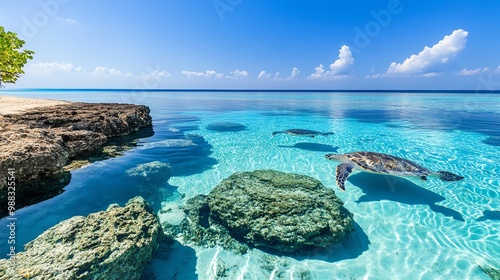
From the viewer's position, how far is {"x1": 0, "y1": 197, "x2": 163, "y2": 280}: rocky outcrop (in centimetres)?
317

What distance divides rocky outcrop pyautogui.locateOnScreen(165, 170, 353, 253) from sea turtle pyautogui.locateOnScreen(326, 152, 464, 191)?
1685 millimetres

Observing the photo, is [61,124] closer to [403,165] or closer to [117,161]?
[117,161]

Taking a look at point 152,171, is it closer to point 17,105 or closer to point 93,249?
point 93,249

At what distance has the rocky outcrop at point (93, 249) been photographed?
10.4ft

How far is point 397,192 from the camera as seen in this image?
7613mm

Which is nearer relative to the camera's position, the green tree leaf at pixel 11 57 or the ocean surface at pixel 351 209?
the ocean surface at pixel 351 209

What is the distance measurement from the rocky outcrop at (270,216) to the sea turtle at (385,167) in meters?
1.68

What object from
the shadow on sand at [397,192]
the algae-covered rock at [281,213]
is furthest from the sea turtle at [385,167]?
the algae-covered rock at [281,213]

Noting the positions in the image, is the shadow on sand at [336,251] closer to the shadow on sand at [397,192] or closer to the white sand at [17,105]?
the shadow on sand at [397,192]

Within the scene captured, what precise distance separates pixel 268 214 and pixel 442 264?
3.78 metres

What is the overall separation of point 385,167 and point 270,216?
4815 millimetres

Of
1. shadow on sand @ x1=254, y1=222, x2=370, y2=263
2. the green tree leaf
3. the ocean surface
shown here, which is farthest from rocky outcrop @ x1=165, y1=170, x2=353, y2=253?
the green tree leaf

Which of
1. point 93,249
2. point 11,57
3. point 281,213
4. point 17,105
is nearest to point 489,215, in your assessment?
point 281,213

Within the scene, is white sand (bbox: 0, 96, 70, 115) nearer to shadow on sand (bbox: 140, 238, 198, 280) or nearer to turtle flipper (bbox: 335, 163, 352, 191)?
shadow on sand (bbox: 140, 238, 198, 280)
